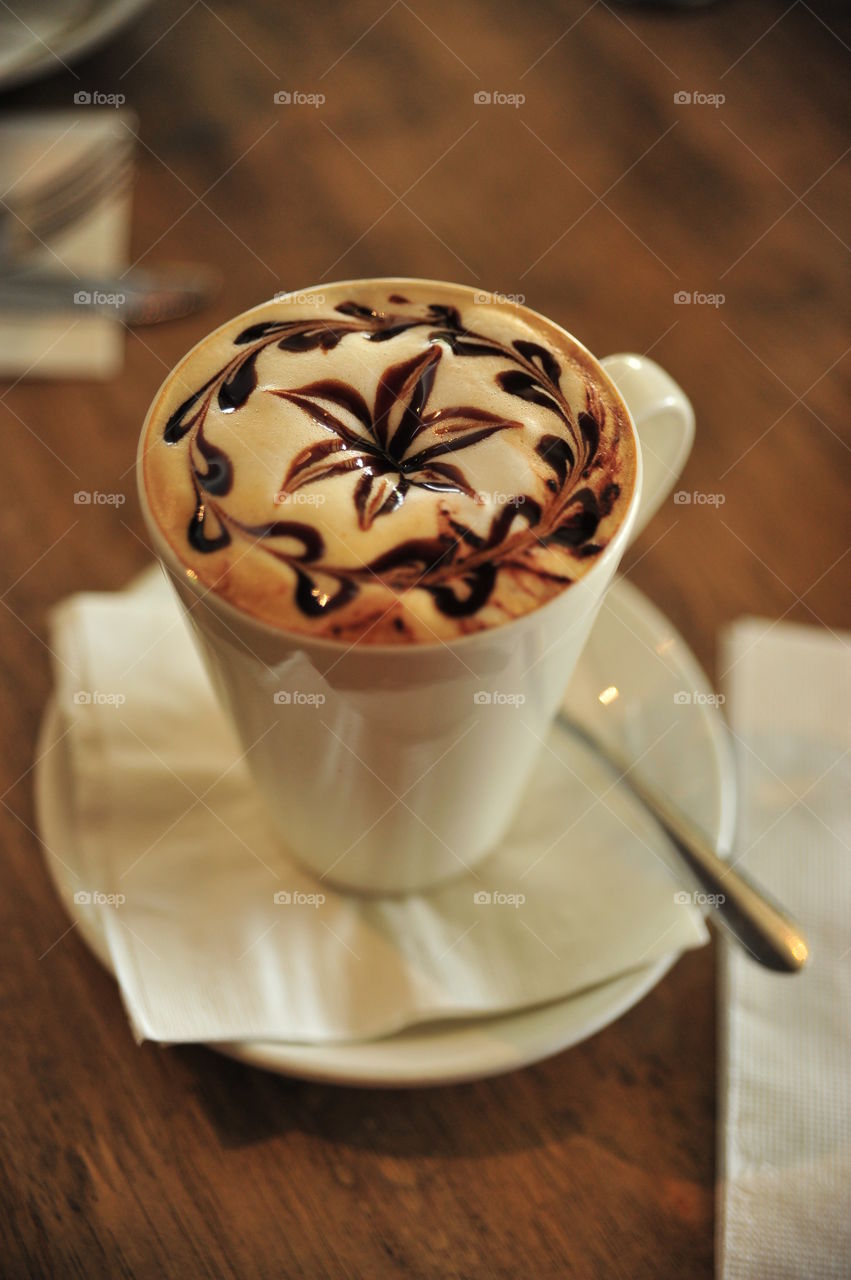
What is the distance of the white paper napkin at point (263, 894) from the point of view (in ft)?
1.80

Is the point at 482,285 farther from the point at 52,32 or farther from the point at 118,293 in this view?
the point at 52,32

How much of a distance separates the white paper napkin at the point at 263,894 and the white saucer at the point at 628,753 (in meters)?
0.01

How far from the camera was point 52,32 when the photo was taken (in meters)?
1.03

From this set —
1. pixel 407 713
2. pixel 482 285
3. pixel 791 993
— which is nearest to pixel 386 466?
pixel 407 713

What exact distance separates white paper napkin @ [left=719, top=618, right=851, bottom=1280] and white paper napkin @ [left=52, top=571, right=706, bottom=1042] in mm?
77

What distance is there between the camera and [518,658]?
1.52ft

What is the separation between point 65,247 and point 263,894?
68 cm

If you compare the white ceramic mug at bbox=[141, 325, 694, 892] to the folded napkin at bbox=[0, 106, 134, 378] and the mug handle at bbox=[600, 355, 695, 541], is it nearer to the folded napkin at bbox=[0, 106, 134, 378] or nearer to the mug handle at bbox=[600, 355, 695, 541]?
the mug handle at bbox=[600, 355, 695, 541]

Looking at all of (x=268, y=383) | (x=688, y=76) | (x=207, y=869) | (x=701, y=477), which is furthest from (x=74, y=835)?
(x=688, y=76)

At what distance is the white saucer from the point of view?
0.53 metres

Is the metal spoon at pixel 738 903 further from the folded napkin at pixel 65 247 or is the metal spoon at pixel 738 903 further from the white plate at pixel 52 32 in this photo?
the white plate at pixel 52 32

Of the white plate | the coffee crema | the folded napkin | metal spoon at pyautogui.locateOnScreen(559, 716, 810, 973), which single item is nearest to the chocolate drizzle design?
the coffee crema

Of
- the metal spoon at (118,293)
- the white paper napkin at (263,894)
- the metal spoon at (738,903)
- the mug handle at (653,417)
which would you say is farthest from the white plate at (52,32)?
the metal spoon at (738,903)

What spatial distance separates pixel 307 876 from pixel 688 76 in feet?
Answer: 3.19
